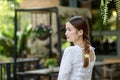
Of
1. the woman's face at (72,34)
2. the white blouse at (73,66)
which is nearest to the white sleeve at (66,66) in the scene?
the white blouse at (73,66)

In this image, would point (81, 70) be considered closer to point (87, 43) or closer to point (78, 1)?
point (87, 43)

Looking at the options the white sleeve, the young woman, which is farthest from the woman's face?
the white sleeve

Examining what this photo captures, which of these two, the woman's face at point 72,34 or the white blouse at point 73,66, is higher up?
the woman's face at point 72,34

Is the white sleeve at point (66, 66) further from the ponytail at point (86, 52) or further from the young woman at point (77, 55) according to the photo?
the ponytail at point (86, 52)

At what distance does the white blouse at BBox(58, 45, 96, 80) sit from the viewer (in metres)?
3.10

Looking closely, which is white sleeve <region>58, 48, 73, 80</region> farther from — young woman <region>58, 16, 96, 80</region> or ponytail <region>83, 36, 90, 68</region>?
ponytail <region>83, 36, 90, 68</region>

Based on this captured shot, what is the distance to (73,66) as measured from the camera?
3143mm

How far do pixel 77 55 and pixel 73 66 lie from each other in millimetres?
89

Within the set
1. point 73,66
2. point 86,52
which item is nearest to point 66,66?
point 73,66

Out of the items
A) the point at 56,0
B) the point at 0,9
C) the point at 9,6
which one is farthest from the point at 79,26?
the point at 9,6

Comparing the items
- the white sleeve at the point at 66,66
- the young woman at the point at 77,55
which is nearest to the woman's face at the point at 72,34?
the young woman at the point at 77,55

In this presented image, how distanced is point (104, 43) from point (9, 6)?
220 inches

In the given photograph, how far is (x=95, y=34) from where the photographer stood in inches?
476

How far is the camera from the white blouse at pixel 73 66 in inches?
122
